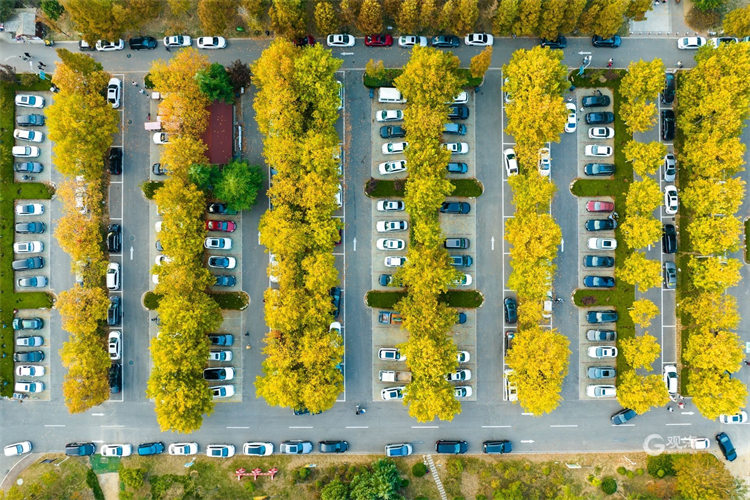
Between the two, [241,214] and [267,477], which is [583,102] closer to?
[241,214]

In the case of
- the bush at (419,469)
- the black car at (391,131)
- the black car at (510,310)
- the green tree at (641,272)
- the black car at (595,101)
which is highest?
the black car at (595,101)

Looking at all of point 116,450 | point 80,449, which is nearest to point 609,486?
point 116,450

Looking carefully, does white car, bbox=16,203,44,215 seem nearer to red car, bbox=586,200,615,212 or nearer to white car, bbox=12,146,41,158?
white car, bbox=12,146,41,158

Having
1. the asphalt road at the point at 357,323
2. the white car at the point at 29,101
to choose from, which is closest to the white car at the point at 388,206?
the asphalt road at the point at 357,323

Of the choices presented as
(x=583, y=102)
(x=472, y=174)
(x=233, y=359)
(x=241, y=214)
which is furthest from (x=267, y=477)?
(x=583, y=102)

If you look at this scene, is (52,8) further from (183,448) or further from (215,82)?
(183,448)

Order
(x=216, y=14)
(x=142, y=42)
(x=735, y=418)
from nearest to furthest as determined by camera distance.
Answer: (x=216, y=14) < (x=142, y=42) < (x=735, y=418)

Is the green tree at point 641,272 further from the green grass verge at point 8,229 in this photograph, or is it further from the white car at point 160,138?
the green grass verge at point 8,229
